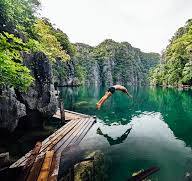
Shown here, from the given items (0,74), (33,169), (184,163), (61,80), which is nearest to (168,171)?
(184,163)

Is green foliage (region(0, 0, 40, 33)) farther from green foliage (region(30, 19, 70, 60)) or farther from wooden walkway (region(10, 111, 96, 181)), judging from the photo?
wooden walkway (region(10, 111, 96, 181))

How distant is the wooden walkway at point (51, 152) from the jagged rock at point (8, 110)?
6.59 feet

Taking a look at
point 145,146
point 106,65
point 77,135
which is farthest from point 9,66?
point 106,65

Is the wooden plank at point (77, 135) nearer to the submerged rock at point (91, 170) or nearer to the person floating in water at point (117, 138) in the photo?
the person floating in water at point (117, 138)

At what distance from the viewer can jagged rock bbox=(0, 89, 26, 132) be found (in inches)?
480

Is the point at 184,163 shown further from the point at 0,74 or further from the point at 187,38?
the point at 187,38

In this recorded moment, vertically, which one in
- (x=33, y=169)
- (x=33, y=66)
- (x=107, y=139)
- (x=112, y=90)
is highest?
(x=33, y=66)

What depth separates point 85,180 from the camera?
10.1m

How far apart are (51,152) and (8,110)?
374 centimetres

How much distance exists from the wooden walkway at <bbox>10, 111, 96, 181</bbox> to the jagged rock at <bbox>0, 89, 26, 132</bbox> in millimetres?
2010

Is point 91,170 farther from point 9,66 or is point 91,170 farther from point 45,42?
point 45,42

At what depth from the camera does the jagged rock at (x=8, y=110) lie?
40.0 ft

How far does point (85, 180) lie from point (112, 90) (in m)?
4.15

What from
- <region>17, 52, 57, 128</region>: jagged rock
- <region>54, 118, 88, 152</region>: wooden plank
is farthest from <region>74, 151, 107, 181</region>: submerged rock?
<region>17, 52, 57, 128</region>: jagged rock
